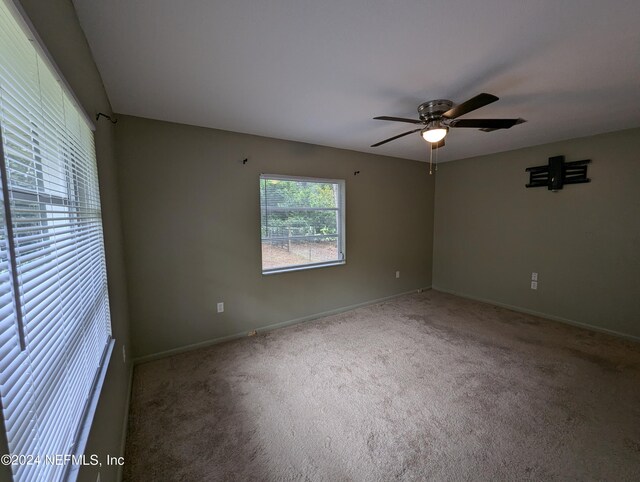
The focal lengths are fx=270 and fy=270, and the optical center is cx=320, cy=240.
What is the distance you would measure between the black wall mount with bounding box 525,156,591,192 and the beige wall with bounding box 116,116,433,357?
2.18 metres

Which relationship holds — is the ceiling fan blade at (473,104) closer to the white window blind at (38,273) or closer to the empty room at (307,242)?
the empty room at (307,242)

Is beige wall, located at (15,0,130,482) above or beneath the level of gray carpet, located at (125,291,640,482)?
above

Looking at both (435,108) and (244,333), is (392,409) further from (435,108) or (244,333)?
(435,108)

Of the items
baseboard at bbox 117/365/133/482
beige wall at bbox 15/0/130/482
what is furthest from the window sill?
baseboard at bbox 117/365/133/482

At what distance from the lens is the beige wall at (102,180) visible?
987 millimetres

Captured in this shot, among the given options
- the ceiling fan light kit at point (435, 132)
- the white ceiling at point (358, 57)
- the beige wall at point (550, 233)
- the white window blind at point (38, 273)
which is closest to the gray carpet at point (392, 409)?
the beige wall at point (550, 233)

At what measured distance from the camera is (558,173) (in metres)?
3.46

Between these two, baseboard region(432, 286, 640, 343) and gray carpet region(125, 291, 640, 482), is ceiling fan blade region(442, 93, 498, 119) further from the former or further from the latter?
baseboard region(432, 286, 640, 343)

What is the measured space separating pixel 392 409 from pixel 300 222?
2.29m

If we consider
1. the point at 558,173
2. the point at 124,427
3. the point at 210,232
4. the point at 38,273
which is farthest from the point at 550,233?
the point at 124,427

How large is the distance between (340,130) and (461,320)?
291cm

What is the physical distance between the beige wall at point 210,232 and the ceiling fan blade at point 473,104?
76.3 inches

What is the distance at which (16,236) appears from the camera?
2.21ft

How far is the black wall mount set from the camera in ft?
10.9
